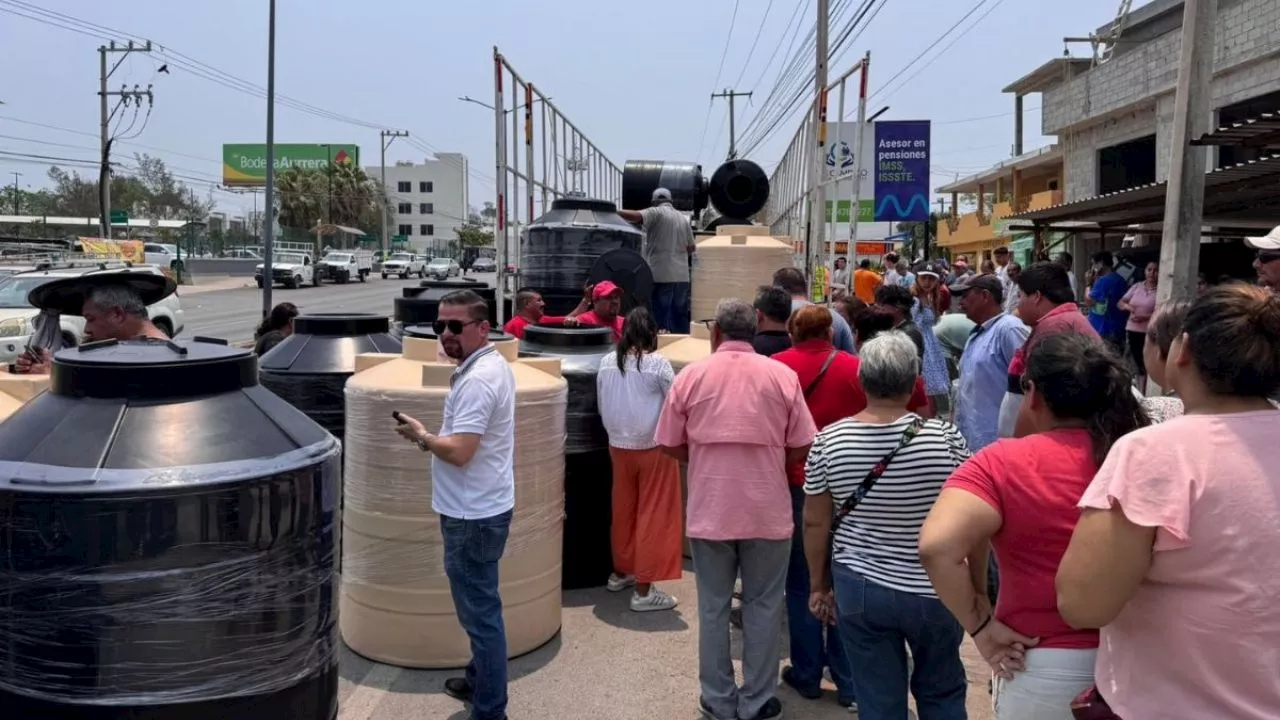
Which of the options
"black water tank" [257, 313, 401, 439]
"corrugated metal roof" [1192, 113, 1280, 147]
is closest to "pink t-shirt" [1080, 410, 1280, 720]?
"black water tank" [257, 313, 401, 439]

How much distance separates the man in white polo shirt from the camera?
3.68m

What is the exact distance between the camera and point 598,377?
210 inches

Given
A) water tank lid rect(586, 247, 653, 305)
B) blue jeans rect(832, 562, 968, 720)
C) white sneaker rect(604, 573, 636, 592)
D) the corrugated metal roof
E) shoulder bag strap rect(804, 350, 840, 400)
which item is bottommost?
white sneaker rect(604, 573, 636, 592)

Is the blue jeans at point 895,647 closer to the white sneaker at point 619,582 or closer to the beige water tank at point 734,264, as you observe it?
the white sneaker at point 619,582

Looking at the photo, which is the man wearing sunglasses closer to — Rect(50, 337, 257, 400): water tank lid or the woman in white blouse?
the woman in white blouse

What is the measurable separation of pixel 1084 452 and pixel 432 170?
342 ft

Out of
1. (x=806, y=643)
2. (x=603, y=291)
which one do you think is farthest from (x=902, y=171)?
(x=806, y=643)

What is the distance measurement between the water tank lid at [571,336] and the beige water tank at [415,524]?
1.01 metres

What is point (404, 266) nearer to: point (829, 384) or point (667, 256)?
point (667, 256)

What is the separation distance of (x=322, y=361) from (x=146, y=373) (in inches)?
130

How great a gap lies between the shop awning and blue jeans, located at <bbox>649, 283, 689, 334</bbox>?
4926 millimetres

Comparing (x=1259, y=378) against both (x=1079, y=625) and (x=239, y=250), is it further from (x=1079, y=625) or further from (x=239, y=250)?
(x=239, y=250)

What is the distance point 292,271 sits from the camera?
1620 inches

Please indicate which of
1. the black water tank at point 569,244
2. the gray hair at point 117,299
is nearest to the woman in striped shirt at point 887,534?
the gray hair at point 117,299
